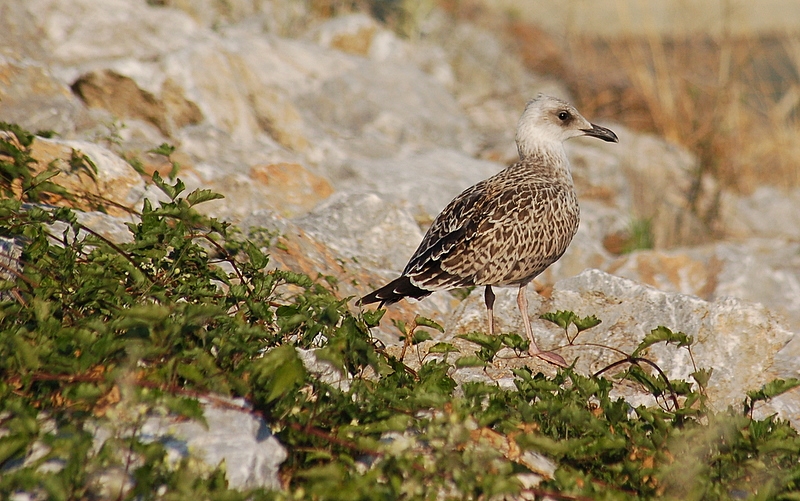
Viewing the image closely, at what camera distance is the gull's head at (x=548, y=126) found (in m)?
6.64

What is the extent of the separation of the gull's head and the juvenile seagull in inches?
17.8

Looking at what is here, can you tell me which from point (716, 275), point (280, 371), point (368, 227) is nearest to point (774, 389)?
point (280, 371)

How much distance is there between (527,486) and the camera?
3.43 meters

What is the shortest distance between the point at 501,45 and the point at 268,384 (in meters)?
13.0

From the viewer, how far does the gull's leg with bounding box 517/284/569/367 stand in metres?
5.05

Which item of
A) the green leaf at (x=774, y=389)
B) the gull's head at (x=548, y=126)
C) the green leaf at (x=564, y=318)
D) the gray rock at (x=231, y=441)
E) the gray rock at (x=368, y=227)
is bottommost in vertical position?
the gray rock at (x=231, y=441)

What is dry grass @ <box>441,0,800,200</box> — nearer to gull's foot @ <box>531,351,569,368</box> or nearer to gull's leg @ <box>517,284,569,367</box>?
gull's leg @ <box>517,284,569,367</box>

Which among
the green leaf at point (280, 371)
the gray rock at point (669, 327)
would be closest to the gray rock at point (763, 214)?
the gray rock at point (669, 327)

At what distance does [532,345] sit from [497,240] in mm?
756

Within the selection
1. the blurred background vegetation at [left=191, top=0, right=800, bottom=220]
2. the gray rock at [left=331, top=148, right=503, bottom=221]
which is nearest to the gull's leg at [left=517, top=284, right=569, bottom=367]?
the gray rock at [left=331, top=148, right=503, bottom=221]

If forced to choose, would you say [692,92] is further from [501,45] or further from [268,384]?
[268,384]

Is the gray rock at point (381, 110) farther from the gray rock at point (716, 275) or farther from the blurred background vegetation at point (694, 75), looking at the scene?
the gray rock at point (716, 275)

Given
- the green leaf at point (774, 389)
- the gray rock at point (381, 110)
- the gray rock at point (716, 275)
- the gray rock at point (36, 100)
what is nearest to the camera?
the green leaf at point (774, 389)

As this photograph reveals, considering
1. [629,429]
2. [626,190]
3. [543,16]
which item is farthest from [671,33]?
[629,429]
